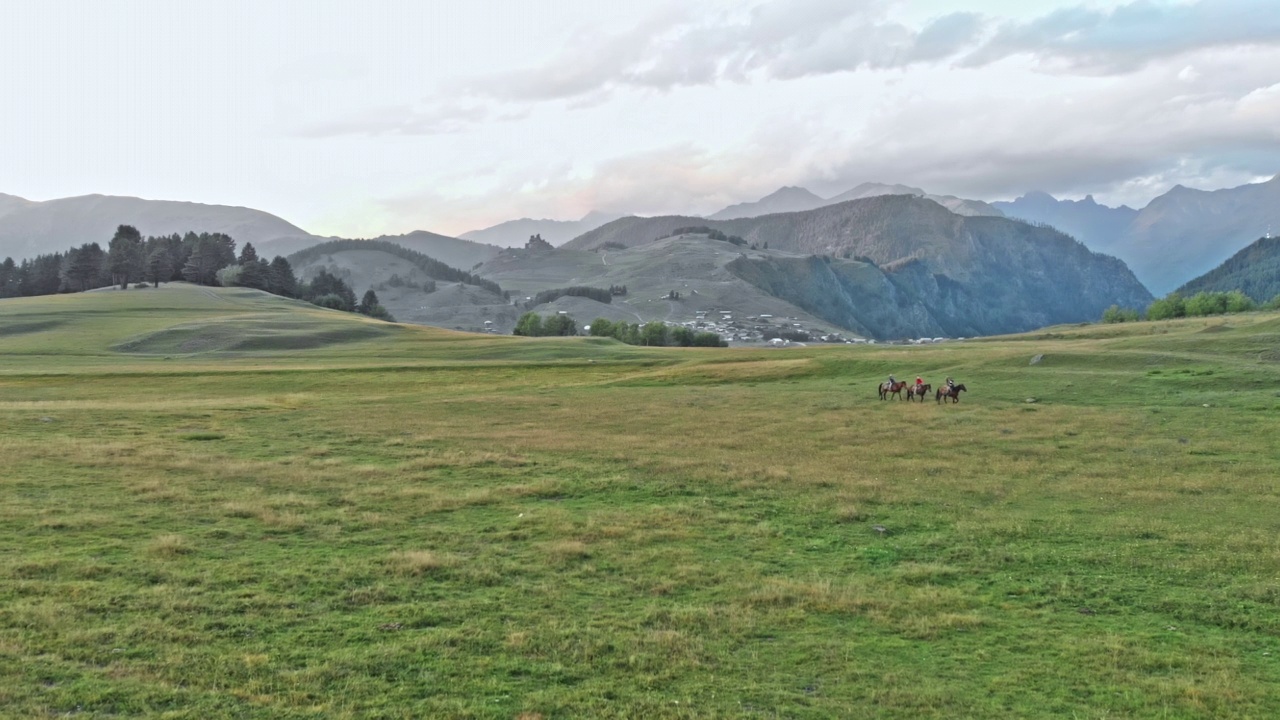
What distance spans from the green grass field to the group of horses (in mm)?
4731

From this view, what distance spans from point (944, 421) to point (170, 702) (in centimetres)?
3380

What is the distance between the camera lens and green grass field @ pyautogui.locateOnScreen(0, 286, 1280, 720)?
34.2 ft

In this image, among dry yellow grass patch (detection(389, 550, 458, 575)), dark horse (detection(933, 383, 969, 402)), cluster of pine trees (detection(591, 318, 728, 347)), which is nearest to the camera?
dry yellow grass patch (detection(389, 550, 458, 575))

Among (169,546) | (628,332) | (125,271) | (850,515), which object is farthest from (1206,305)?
(125,271)

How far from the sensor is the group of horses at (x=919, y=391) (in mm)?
45250

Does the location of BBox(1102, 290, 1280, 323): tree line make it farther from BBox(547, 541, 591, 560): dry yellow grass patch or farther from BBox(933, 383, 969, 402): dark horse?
BBox(547, 541, 591, 560): dry yellow grass patch

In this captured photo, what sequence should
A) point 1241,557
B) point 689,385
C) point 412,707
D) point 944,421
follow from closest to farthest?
point 412,707
point 1241,557
point 944,421
point 689,385

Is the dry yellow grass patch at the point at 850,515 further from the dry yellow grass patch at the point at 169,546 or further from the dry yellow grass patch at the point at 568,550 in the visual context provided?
the dry yellow grass patch at the point at 169,546

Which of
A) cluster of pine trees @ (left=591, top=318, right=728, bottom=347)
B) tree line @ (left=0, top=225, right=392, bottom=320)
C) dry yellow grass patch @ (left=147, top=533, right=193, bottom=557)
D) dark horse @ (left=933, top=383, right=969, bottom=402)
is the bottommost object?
dry yellow grass patch @ (left=147, top=533, right=193, bottom=557)

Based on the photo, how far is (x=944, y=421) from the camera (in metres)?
37.0

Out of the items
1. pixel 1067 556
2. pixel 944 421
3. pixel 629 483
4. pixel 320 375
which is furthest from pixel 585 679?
pixel 320 375

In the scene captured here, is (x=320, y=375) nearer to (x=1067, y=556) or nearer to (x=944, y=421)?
(x=944, y=421)

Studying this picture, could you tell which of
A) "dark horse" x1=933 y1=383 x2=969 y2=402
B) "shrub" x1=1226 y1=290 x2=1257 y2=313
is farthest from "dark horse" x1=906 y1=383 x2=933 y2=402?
"shrub" x1=1226 y1=290 x2=1257 y2=313

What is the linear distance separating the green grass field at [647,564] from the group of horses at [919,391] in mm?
4731
